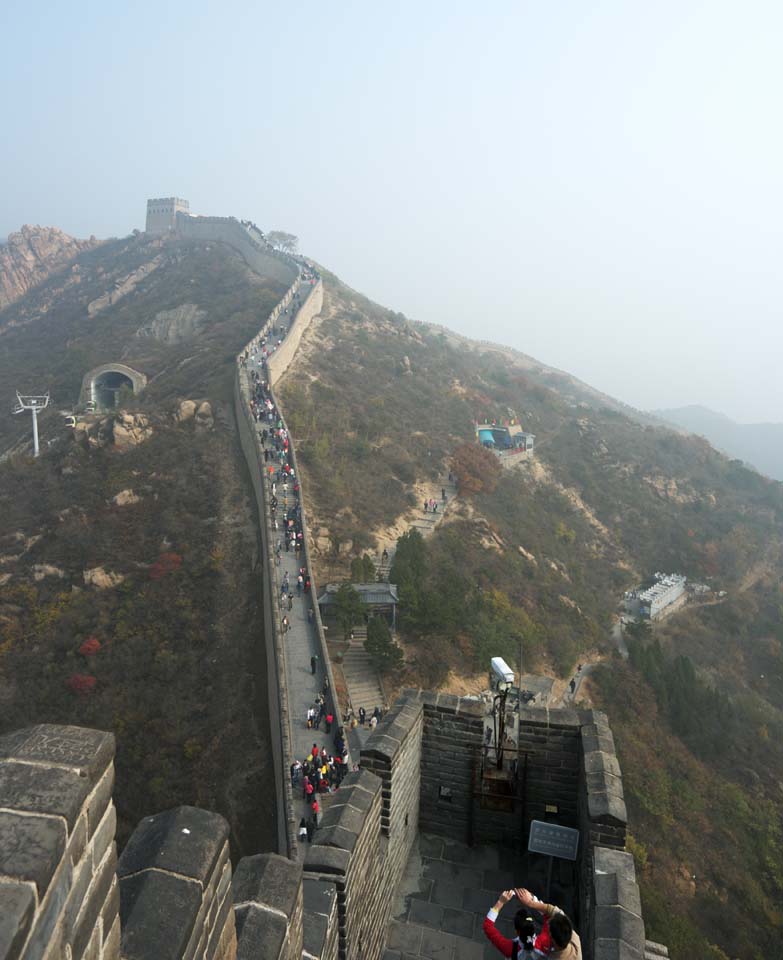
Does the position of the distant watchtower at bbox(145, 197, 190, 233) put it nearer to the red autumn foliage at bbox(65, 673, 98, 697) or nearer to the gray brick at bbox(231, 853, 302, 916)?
the red autumn foliage at bbox(65, 673, 98, 697)

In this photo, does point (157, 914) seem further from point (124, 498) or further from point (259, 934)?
point (124, 498)

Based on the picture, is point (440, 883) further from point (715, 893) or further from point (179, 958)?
point (715, 893)

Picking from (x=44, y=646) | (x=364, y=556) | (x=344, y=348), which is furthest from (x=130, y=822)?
(x=344, y=348)

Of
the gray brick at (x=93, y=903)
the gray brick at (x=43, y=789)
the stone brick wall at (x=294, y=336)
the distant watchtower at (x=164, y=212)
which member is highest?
the distant watchtower at (x=164, y=212)

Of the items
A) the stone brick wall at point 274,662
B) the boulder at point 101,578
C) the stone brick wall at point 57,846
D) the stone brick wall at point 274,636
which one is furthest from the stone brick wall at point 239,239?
the stone brick wall at point 57,846

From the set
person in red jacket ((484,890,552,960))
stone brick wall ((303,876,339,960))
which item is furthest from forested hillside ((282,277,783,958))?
stone brick wall ((303,876,339,960))

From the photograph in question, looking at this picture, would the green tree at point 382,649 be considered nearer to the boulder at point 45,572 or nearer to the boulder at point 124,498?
the boulder at point 45,572
